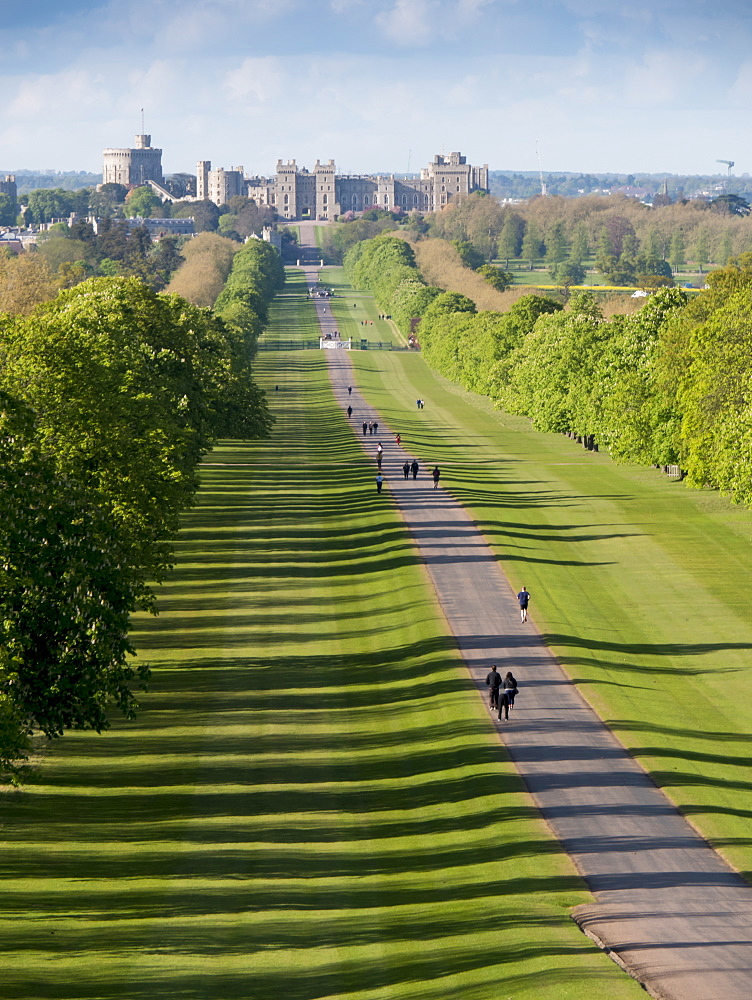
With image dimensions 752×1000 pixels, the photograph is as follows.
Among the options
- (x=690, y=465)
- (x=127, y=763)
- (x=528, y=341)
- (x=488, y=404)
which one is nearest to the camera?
(x=127, y=763)

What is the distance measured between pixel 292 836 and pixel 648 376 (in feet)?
240

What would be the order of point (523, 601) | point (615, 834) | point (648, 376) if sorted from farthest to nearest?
point (648, 376) → point (523, 601) → point (615, 834)

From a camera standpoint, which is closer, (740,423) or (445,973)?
(445,973)

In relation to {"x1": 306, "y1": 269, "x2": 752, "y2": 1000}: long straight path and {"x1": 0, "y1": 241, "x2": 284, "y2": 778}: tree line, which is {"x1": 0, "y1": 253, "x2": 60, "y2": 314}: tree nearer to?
{"x1": 0, "y1": 241, "x2": 284, "y2": 778}: tree line

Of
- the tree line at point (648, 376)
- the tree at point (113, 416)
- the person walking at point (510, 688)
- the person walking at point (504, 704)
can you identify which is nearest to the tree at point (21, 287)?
the tree line at point (648, 376)

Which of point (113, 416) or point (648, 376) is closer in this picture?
point (113, 416)

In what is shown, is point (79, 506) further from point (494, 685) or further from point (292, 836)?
point (494, 685)

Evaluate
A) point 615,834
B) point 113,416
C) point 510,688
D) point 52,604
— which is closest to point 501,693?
point 510,688

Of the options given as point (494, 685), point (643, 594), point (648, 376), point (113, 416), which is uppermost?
point (113, 416)

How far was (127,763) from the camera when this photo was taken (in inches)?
1833

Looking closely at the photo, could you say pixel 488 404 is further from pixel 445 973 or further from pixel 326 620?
pixel 445 973

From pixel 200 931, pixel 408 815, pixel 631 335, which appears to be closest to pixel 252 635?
pixel 408 815

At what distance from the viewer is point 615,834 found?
4047 centimetres

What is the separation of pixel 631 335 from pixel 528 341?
32.4 m
